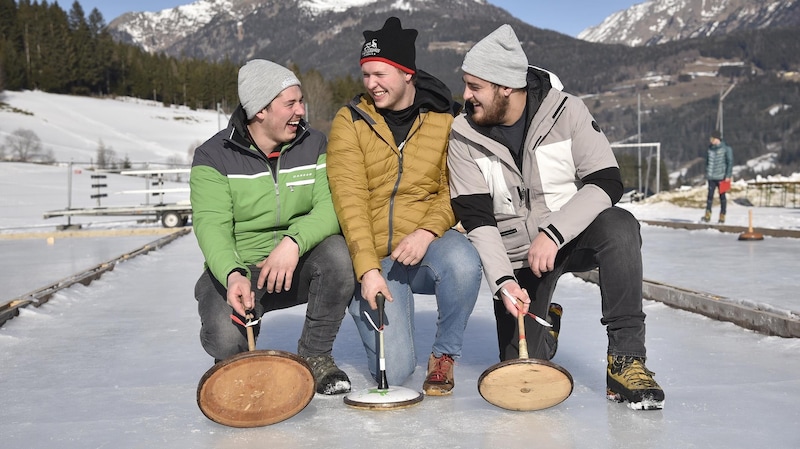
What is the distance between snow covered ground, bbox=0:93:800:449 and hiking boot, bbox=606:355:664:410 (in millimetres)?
32

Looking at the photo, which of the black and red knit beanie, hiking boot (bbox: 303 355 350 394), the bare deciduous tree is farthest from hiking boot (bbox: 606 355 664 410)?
the bare deciduous tree

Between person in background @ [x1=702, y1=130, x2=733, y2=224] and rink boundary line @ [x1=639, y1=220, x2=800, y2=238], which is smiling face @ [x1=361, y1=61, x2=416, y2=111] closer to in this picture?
rink boundary line @ [x1=639, y1=220, x2=800, y2=238]

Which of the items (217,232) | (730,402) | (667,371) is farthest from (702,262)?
(217,232)

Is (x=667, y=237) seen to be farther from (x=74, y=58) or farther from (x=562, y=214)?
(x=74, y=58)

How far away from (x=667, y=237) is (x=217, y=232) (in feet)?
31.6

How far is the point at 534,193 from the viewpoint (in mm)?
3066

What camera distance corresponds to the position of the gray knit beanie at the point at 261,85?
10.2 feet

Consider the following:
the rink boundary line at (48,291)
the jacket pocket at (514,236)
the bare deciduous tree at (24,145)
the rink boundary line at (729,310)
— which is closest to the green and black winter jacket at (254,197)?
the jacket pocket at (514,236)

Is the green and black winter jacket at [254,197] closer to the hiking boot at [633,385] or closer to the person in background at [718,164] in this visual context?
the hiking boot at [633,385]

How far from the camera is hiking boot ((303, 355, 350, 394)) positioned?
117 inches

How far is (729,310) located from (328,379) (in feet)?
7.50

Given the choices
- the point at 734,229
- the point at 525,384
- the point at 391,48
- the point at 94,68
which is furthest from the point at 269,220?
the point at 94,68

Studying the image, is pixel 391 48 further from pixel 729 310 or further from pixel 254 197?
pixel 729 310

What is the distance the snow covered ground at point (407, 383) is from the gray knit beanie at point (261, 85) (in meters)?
1.10
